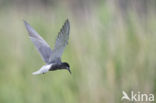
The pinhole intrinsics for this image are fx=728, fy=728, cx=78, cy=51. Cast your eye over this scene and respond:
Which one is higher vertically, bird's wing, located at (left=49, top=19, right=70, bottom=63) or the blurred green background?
bird's wing, located at (left=49, top=19, right=70, bottom=63)

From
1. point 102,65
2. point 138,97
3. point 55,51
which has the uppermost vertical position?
point 55,51

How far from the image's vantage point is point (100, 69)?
4199mm

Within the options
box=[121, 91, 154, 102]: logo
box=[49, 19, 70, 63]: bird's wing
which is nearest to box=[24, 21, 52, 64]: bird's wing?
box=[49, 19, 70, 63]: bird's wing

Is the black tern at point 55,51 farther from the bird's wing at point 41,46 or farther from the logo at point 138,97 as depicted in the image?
the logo at point 138,97

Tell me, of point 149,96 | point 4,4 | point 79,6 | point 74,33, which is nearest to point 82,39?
point 74,33

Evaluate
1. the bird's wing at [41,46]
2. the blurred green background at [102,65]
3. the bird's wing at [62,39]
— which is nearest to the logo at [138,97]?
the blurred green background at [102,65]

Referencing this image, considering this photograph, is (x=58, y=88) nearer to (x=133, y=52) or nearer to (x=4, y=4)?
(x=133, y=52)

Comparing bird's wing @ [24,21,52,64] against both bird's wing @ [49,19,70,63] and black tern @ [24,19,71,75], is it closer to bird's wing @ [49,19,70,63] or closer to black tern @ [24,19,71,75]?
black tern @ [24,19,71,75]

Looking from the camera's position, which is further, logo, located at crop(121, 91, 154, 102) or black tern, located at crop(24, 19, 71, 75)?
logo, located at crop(121, 91, 154, 102)

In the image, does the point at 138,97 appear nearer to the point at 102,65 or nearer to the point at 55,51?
the point at 102,65

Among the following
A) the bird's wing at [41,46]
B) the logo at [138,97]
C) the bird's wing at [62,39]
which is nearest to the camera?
the bird's wing at [62,39]

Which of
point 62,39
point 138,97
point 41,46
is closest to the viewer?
point 62,39

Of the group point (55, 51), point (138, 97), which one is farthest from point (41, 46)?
point (138, 97)

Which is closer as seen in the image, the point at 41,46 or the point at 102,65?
the point at 41,46
